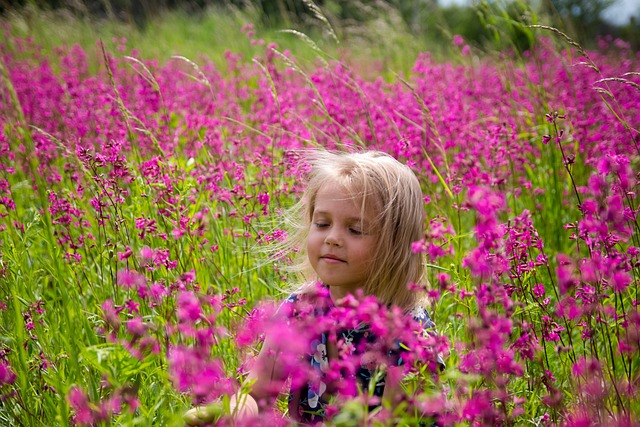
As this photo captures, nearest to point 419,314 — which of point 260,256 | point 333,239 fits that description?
point 333,239

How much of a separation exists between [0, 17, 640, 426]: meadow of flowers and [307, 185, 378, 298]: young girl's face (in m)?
0.28

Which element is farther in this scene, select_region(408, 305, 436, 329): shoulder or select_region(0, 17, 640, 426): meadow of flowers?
select_region(408, 305, 436, 329): shoulder

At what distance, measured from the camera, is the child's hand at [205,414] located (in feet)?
5.14

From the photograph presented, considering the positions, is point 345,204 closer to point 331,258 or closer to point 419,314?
point 331,258

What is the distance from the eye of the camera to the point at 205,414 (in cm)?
168

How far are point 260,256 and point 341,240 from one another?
3.90 ft

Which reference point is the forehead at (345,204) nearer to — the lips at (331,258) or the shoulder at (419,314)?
the lips at (331,258)

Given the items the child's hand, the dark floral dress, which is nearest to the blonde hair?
the dark floral dress

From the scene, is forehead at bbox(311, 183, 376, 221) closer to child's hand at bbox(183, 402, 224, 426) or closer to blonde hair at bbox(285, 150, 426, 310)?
blonde hair at bbox(285, 150, 426, 310)

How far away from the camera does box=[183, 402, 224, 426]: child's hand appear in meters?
1.57

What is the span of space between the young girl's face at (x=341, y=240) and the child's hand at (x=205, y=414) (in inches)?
28.9

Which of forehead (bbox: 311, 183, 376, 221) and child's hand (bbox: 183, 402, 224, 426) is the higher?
forehead (bbox: 311, 183, 376, 221)

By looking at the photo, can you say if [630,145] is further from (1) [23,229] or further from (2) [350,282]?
(1) [23,229]

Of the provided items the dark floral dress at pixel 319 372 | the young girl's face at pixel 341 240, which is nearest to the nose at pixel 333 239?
the young girl's face at pixel 341 240
